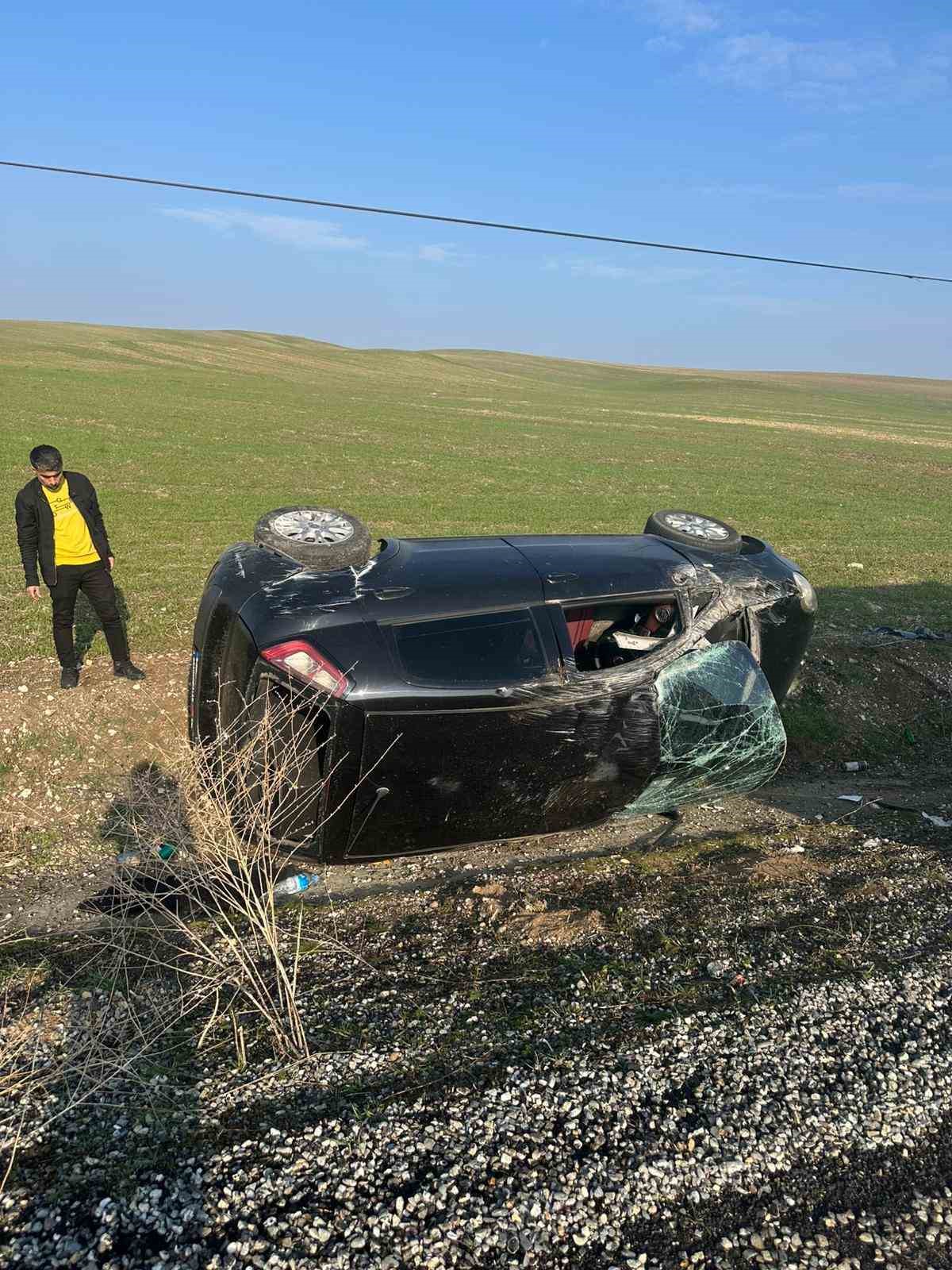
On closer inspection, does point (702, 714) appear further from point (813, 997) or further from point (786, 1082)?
point (786, 1082)

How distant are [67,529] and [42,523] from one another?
19 centimetres

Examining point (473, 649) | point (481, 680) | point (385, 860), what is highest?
point (473, 649)

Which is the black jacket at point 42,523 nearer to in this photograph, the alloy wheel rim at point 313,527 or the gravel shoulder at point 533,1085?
the alloy wheel rim at point 313,527

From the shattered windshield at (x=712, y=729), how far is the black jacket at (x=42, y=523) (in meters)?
4.80

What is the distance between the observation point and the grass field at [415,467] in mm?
13227

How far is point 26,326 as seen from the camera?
227 feet

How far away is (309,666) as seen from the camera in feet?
15.3

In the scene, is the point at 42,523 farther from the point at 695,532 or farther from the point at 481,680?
the point at 695,532

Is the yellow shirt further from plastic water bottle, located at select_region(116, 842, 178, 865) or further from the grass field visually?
plastic water bottle, located at select_region(116, 842, 178, 865)

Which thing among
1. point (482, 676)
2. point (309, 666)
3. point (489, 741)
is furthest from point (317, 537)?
point (489, 741)

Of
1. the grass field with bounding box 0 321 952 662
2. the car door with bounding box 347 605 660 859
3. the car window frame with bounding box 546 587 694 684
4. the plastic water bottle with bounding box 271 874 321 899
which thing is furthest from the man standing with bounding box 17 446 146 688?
the car window frame with bounding box 546 587 694 684

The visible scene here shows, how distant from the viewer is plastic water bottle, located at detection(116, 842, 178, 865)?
4336 mm

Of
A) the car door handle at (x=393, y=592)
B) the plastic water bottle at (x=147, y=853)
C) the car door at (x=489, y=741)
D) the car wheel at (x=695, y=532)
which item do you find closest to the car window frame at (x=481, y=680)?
the car door at (x=489, y=741)

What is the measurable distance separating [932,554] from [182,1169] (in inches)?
669
